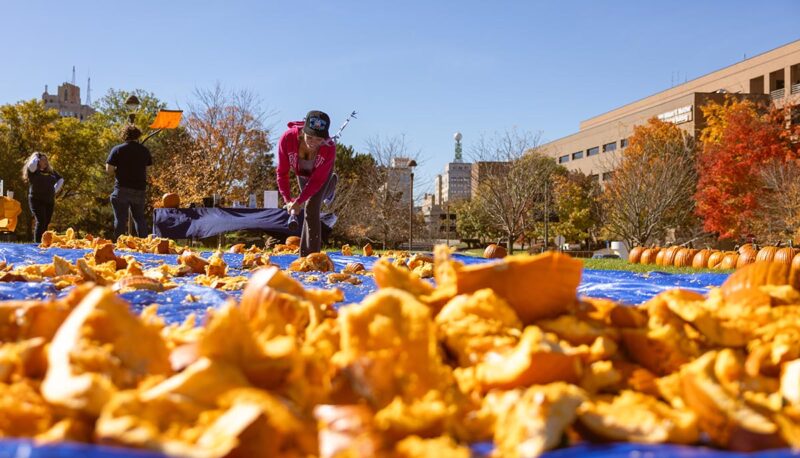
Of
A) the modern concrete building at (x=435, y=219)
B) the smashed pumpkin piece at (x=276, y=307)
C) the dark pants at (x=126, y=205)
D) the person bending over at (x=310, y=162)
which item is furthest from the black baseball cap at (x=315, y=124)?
the modern concrete building at (x=435, y=219)

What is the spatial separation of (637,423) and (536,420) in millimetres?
233

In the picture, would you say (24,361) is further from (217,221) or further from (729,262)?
(217,221)

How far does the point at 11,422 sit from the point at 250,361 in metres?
0.45

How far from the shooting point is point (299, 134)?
6.77 meters

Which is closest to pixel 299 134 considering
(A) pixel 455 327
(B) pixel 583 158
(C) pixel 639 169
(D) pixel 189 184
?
(A) pixel 455 327

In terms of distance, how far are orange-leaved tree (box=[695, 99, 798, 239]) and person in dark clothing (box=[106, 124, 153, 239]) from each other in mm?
19500

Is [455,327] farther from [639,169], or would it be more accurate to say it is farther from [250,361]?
[639,169]

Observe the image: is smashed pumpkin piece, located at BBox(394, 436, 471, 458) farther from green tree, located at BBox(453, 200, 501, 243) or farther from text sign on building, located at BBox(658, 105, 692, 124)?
text sign on building, located at BBox(658, 105, 692, 124)

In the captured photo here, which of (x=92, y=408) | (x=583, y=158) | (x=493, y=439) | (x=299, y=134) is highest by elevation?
(x=583, y=158)

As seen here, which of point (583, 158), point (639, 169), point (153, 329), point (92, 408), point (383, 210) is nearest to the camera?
point (92, 408)

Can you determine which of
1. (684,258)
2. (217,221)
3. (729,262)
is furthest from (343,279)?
(684,258)

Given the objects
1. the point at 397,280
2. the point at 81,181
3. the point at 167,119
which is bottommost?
the point at 397,280

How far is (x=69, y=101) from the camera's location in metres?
117

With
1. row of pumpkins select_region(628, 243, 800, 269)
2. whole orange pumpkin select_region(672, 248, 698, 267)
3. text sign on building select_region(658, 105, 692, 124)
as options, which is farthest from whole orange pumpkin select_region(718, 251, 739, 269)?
text sign on building select_region(658, 105, 692, 124)
